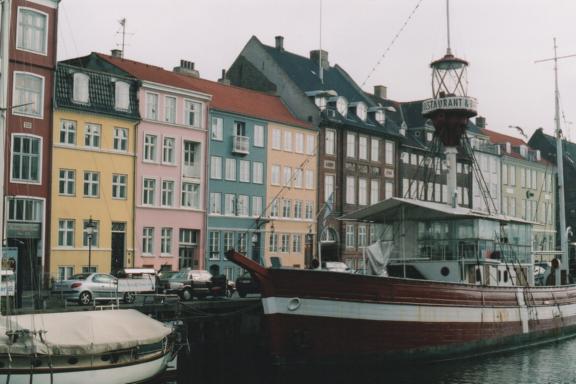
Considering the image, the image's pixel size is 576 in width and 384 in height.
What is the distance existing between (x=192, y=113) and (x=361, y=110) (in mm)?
19056

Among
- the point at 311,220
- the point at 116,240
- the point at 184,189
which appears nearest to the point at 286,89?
the point at 311,220

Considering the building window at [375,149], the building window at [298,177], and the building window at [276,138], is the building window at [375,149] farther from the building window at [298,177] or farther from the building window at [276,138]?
the building window at [276,138]

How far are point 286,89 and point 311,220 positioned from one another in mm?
10675

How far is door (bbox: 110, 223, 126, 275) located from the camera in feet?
159

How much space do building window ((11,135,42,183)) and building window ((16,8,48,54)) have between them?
481 cm

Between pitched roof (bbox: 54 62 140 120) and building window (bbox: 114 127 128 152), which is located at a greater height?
pitched roof (bbox: 54 62 140 120)

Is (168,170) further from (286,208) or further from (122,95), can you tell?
(286,208)

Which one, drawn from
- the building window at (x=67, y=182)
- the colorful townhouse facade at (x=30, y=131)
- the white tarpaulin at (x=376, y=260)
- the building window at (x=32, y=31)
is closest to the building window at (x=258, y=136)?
the building window at (x=67, y=182)

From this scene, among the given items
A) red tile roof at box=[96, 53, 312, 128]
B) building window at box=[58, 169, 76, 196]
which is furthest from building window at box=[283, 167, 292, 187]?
building window at box=[58, 169, 76, 196]

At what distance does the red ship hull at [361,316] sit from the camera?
26.7m

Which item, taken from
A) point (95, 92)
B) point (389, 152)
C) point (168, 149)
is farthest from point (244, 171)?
point (389, 152)

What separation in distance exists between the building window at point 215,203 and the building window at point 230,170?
4.83ft

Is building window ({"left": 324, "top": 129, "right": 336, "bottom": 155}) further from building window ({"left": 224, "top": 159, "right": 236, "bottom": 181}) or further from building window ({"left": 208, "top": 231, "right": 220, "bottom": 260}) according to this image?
building window ({"left": 208, "top": 231, "right": 220, "bottom": 260})

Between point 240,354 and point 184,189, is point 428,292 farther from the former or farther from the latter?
point 184,189
